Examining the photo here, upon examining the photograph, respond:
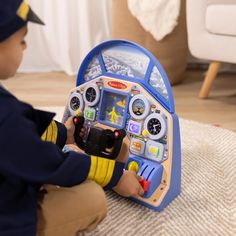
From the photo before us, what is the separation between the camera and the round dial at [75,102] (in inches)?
35.2

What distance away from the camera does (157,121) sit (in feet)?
2.52

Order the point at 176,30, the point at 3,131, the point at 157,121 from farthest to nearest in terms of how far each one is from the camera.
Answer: the point at 176,30, the point at 157,121, the point at 3,131

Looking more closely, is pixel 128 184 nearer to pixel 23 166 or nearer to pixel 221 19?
pixel 23 166

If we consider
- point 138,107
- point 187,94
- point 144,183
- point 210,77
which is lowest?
point 187,94

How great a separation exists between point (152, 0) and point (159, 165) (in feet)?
2.92

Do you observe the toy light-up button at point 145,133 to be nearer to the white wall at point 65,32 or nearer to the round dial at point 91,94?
the round dial at point 91,94

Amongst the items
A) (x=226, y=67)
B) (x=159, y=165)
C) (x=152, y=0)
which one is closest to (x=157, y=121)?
(x=159, y=165)

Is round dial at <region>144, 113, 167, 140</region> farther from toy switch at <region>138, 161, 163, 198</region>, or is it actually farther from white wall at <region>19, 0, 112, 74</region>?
white wall at <region>19, 0, 112, 74</region>

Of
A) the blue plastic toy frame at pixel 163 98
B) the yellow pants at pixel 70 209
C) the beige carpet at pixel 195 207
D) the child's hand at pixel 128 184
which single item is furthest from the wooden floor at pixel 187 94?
the yellow pants at pixel 70 209

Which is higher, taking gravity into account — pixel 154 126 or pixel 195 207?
pixel 154 126

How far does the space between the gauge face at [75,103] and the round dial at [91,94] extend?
0.03 metres

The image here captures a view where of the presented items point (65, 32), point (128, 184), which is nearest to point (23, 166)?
point (128, 184)

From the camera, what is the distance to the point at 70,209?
2.02ft

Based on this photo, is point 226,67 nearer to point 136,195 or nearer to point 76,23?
point 76,23
